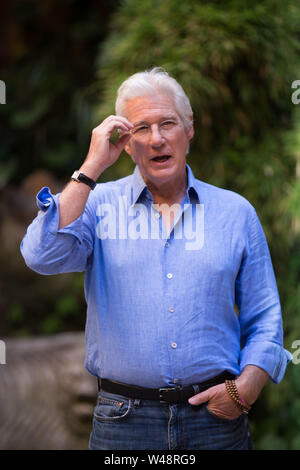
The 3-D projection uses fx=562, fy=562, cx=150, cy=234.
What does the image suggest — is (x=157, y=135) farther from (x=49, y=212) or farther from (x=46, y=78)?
(x=46, y=78)

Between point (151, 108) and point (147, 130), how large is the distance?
54 mm

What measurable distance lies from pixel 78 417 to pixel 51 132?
8.00 ft

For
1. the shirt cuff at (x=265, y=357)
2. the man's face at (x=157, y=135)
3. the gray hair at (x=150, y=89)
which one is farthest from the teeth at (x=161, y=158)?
the shirt cuff at (x=265, y=357)

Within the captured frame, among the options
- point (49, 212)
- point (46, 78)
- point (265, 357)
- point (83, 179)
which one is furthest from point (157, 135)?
point (46, 78)

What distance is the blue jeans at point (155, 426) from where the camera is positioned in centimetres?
129

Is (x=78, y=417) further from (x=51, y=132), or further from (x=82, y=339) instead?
(x=51, y=132)

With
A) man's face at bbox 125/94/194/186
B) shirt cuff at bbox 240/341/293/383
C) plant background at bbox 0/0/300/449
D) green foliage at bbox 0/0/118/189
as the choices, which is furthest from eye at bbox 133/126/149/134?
green foliage at bbox 0/0/118/189

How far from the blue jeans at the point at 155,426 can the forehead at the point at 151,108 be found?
669 millimetres

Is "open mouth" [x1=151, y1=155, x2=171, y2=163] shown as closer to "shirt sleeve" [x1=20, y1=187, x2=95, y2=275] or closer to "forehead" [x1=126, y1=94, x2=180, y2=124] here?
"forehead" [x1=126, y1=94, x2=180, y2=124]

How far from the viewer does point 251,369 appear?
1.35 meters

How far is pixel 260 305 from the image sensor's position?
1.39 metres

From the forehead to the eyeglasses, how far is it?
0.02 meters

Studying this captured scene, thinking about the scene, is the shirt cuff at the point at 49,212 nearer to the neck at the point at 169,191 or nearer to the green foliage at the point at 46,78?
the neck at the point at 169,191

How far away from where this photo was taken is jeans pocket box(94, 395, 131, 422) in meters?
1.30
